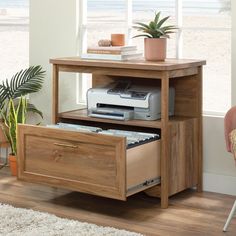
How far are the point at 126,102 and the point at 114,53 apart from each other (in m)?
0.31

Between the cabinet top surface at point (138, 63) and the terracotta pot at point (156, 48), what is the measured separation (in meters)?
0.05

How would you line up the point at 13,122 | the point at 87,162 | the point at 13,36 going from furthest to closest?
the point at 13,36
the point at 13,122
the point at 87,162

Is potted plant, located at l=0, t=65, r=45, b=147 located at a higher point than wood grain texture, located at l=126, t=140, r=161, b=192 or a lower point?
higher

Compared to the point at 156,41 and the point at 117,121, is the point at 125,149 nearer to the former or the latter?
the point at 117,121

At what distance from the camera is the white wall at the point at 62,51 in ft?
14.3

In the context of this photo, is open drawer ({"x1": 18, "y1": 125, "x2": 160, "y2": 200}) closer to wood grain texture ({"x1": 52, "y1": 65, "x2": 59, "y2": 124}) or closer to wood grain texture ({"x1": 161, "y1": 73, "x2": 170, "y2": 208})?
wood grain texture ({"x1": 161, "y1": 73, "x2": 170, "y2": 208})

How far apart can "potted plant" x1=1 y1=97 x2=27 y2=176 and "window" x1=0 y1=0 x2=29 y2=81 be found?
1.47 feet

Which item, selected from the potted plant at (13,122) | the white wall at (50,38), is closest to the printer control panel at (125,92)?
the white wall at (50,38)

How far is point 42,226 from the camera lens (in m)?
3.61

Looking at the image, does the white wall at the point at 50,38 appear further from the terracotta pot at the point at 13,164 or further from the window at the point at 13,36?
the terracotta pot at the point at 13,164

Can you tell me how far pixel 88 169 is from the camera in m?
3.87

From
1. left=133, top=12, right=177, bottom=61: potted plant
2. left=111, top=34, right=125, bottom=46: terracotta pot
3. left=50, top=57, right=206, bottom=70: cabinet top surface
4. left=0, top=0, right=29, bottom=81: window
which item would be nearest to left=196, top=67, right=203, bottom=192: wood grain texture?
left=50, top=57, right=206, bottom=70: cabinet top surface

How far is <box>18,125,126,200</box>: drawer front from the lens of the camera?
3756mm

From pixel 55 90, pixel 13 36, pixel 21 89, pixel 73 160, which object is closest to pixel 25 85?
pixel 21 89
